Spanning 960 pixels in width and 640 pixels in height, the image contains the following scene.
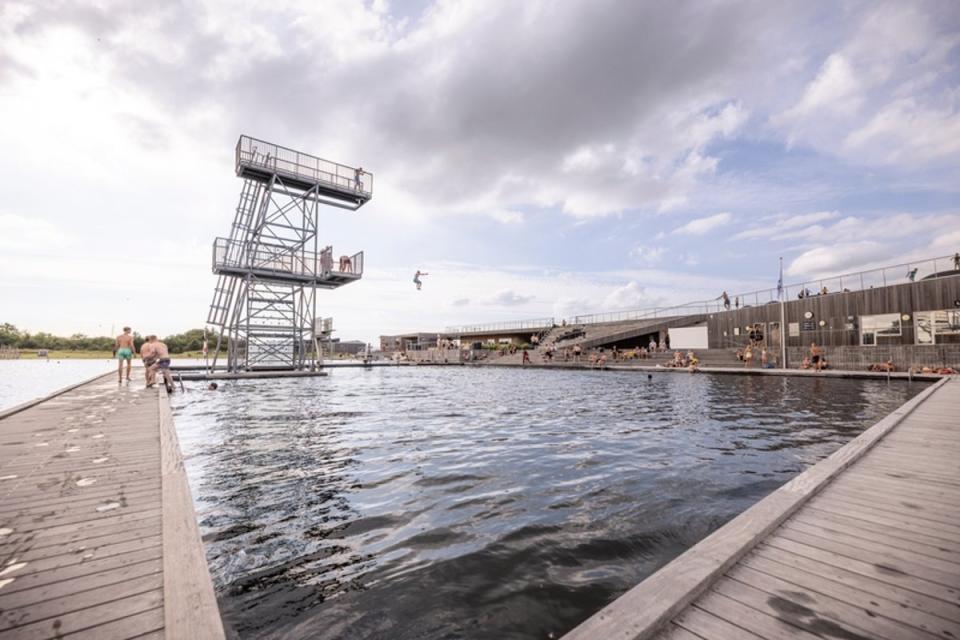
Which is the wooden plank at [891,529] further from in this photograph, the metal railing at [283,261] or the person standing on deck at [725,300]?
the person standing on deck at [725,300]

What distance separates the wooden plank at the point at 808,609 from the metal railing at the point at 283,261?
26069 mm

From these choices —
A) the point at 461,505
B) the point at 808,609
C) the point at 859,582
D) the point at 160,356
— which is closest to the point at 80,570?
the point at 461,505

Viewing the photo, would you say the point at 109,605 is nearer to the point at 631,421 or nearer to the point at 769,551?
the point at 769,551

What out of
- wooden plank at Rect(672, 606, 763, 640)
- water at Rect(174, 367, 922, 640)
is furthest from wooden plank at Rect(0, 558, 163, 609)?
wooden plank at Rect(672, 606, 763, 640)

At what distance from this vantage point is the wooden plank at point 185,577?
215cm

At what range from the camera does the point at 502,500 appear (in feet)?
17.3

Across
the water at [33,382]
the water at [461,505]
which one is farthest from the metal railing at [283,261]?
the water at [461,505]

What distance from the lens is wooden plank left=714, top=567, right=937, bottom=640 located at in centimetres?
217

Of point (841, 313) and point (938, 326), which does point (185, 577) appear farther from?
point (841, 313)

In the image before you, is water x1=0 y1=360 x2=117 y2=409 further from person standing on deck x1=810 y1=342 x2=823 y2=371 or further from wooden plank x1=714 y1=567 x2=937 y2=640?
person standing on deck x1=810 y1=342 x2=823 y2=371

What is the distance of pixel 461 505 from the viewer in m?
5.11

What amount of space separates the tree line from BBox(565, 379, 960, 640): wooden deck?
105111 millimetres

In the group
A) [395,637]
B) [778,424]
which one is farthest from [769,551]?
[778,424]

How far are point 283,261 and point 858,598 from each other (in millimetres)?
27582
